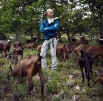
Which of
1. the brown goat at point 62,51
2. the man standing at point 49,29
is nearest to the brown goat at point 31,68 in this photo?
the man standing at point 49,29

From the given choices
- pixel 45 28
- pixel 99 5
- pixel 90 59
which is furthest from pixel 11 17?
pixel 90 59

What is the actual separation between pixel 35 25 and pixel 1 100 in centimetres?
1671

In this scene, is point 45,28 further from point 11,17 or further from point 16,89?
point 11,17

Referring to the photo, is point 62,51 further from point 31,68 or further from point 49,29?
point 31,68

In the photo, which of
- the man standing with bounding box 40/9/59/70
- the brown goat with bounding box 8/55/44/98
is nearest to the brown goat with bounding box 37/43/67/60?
the man standing with bounding box 40/9/59/70

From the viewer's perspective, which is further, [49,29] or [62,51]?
[62,51]

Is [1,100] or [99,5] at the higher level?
[99,5]

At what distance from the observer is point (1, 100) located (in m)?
7.03

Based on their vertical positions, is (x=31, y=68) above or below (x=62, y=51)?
above

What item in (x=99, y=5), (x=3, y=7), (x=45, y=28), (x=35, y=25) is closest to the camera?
(x=45, y=28)

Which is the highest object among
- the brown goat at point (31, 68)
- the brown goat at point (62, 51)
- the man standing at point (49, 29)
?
the man standing at point (49, 29)

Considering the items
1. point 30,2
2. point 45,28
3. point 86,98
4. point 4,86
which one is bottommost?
point 86,98

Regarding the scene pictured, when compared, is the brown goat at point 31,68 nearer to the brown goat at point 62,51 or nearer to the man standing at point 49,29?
the man standing at point 49,29

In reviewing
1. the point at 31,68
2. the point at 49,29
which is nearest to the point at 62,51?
the point at 49,29
